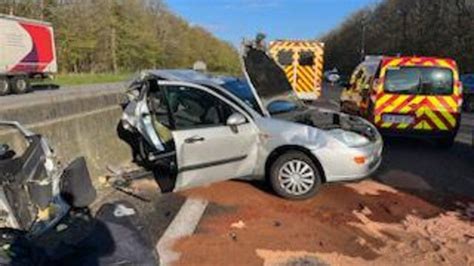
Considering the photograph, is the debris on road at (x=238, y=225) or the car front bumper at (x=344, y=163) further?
the car front bumper at (x=344, y=163)

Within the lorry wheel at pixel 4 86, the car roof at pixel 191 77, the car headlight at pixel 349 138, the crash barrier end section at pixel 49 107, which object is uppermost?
the car roof at pixel 191 77

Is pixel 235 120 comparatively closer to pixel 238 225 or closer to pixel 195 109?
pixel 195 109

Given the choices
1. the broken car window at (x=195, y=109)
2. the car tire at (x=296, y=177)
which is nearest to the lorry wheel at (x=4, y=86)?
the broken car window at (x=195, y=109)

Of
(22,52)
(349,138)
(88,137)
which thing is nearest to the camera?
(349,138)

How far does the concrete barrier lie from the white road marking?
1602mm

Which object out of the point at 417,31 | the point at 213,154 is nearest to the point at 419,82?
the point at 213,154

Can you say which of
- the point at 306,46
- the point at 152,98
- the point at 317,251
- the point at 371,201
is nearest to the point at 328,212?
the point at 371,201

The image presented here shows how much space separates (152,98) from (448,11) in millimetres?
52510

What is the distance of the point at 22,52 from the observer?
33.3 m

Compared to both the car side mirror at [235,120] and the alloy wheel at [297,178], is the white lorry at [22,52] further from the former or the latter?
the alloy wheel at [297,178]

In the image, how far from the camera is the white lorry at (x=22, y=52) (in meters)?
32.2

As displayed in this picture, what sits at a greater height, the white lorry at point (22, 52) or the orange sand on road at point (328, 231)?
the white lorry at point (22, 52)

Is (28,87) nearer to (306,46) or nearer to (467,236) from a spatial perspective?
(306,46)

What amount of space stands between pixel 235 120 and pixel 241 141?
28cm
